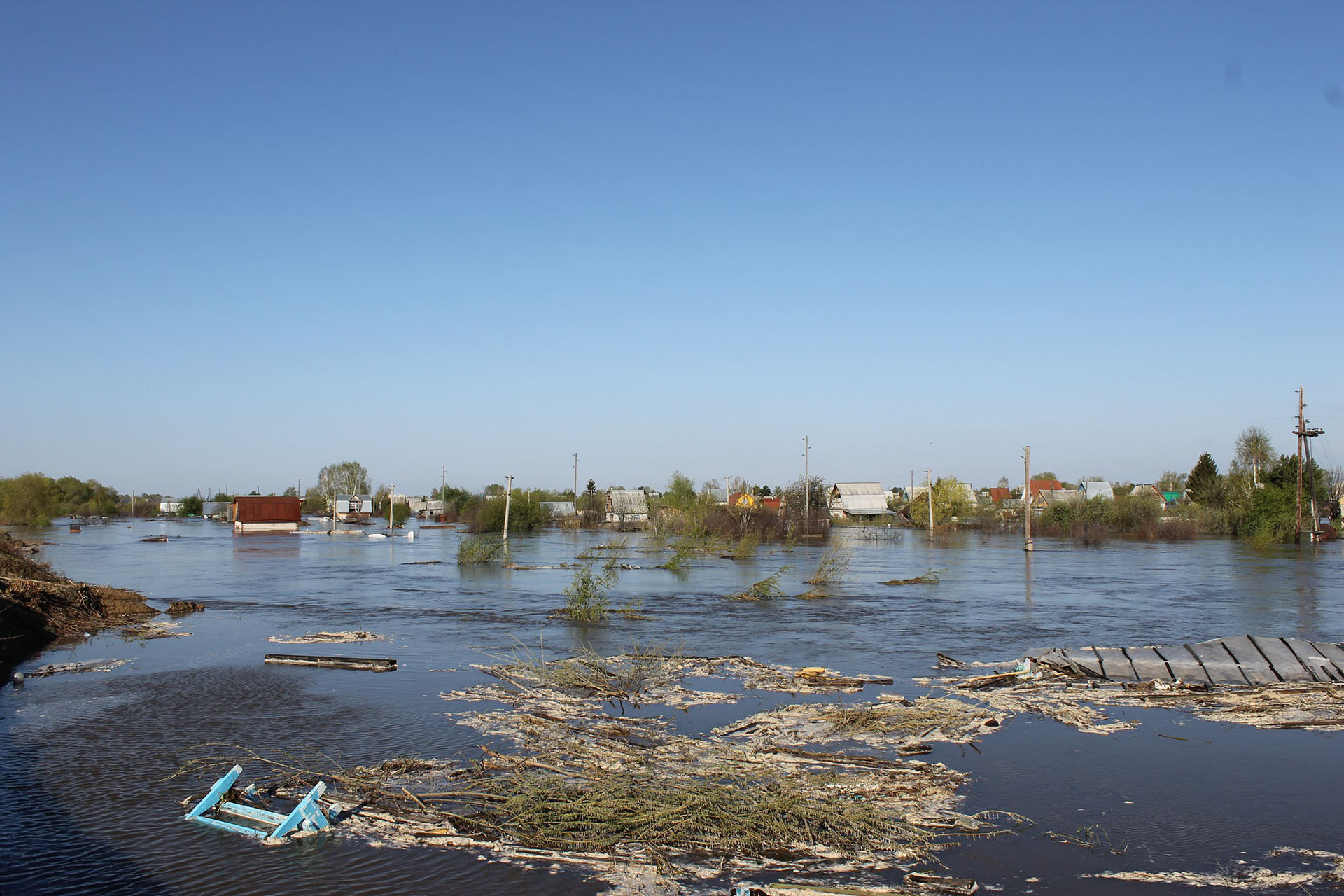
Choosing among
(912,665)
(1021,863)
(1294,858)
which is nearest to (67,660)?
(912,665)

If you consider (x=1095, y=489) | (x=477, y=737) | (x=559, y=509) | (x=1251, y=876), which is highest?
(x=1095, y=489)

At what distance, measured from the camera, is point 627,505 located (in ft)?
273

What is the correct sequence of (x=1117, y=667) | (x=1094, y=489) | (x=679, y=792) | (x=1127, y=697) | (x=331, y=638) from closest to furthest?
(x=679, y=792)
(x=1127, y=697)
(x=1117, y=667)
(x=331, y=638)
(x=1094, y=489)

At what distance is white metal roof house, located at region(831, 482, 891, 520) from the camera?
8162 centimetres

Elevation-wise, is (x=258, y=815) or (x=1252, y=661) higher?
(x=1252, y=661)

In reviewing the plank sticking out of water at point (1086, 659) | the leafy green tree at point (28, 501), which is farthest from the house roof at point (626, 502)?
the plank sticking out of water at point (1086, 659)

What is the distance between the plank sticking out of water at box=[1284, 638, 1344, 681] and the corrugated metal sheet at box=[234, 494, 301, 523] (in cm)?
6213

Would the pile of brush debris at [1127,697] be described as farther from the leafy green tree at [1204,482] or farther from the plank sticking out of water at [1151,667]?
the leafy green tree at [1204,482]

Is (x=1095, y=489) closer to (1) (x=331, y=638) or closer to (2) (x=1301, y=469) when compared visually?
(2) (x=1301, y=469)

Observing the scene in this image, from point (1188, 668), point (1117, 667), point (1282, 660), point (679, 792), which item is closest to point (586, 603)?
point (1117, 667)

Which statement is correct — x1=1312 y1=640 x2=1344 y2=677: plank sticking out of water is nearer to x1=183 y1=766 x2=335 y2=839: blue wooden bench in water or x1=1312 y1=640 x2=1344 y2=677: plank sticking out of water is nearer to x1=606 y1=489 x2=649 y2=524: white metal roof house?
x1=183 y1=766 x2=335 y2=839: blue wooden bench in water

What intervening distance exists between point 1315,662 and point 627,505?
73.3 metres

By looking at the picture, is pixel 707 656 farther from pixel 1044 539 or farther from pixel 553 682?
pixel 1044 539

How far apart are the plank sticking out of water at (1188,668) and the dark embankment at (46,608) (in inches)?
545
